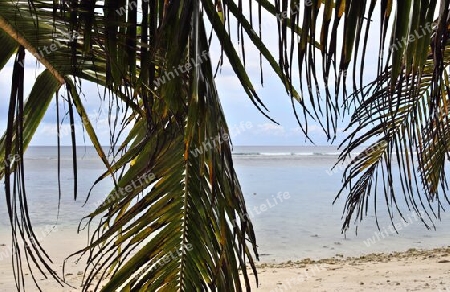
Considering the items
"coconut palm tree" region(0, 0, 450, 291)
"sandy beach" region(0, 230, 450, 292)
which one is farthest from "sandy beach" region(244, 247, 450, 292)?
"coconut palm tree" region(0, 0, 450, 291)

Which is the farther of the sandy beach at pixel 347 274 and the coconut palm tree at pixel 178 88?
the sandy beach at pixel 347 274

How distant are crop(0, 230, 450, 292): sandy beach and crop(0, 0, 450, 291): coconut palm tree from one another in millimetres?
4944

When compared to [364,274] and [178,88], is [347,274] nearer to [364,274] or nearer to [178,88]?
[364,274]

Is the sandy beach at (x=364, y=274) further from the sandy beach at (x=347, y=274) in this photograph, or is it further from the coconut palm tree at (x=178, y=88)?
the coconut palm tree at (x=178, y=88)

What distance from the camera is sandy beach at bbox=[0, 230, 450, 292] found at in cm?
618

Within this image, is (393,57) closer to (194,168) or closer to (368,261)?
(194,168)

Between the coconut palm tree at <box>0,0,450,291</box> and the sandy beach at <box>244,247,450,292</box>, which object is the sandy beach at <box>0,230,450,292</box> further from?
the coconut palm tree at <box>0,0,450,291</box>

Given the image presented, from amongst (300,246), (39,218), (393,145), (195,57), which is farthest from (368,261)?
(39,218)

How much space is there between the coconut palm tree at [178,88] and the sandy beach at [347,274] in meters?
4.94

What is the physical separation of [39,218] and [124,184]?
13.1 meters

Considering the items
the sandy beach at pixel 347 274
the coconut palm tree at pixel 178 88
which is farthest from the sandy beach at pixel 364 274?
the coconut palm tree at pixel 178 88

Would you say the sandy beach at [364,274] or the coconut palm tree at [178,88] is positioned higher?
the coconut palm tree at [178,88]

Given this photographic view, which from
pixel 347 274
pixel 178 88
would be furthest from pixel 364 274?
pixel 178 88

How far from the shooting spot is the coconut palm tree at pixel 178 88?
2.17 ft
